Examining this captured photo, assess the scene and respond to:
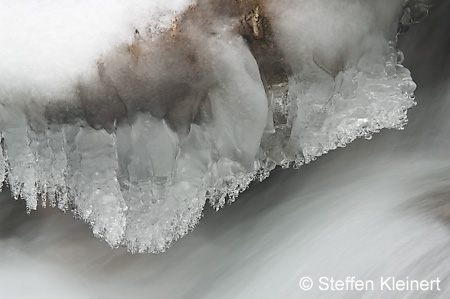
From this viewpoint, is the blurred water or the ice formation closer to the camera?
the ice formation

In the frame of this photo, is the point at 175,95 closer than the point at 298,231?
Yes

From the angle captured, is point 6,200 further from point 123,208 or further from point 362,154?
point 362,154

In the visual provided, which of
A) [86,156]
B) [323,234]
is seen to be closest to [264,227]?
[323,234]

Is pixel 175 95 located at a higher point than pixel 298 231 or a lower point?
higher

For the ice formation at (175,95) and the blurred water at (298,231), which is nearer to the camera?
the ice formation at (175,95)
